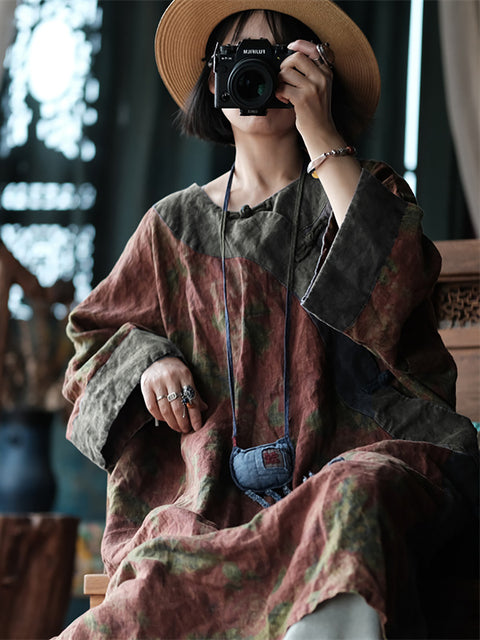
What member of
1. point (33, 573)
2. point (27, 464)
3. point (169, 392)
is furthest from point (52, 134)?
point (169, 392)

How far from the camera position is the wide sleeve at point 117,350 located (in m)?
1.13

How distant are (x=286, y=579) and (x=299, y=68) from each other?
2.09 feet

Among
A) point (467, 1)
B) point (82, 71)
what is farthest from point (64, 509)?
point (467, 1)

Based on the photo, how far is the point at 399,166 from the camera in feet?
9.59

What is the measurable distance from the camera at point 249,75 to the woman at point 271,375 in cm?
2

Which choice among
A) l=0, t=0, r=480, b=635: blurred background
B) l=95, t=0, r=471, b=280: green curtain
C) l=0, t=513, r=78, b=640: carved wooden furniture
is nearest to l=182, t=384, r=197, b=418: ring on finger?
l=0, t=513, r=78, b=640: carved wooden furniture

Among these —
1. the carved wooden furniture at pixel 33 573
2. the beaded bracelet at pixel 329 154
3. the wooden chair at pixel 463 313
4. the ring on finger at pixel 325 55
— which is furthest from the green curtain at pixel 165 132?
the beaded bracelet at pixel 329 154

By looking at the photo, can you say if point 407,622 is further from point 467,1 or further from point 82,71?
point 82,71

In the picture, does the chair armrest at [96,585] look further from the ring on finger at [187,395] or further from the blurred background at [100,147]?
the blurred background at [100,147]

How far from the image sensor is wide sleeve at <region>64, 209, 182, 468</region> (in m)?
1.13

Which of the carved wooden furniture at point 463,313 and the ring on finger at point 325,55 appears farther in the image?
the carved wooden furniture at point 463,313

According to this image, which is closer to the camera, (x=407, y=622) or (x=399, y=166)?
(x=407, y=622)

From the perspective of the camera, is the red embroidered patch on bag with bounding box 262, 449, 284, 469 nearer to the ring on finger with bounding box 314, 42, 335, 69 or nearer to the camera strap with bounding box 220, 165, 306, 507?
the camera strap with bounding box 220, 165, 306, 507

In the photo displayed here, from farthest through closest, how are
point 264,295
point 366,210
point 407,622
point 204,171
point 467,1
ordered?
point 204,171 → point 467,1 → point 264,295 → point 366,210 → point 407,622
